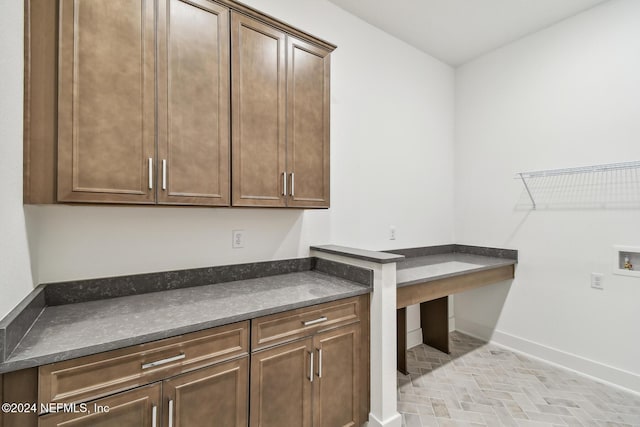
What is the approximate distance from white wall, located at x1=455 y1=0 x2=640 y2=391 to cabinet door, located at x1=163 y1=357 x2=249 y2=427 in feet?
8.91

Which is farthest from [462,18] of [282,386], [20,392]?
[20,392]

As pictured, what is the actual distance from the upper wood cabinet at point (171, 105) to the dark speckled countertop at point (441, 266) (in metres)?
0.87

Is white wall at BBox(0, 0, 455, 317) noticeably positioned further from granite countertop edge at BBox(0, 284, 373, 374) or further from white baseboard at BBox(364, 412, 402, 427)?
white baseboard at BBox(364, 412, 402, 427)

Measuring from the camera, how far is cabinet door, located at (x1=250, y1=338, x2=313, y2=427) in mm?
1290

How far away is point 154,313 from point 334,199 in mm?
1479

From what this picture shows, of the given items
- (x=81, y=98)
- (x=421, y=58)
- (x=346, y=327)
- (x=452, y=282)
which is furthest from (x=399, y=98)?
(x=81, y=98)

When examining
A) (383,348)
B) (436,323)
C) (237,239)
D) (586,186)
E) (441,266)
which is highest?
(586,186)

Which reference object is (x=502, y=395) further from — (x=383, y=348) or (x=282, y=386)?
(x=282, y=386)

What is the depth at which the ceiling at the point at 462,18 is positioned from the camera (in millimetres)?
2277

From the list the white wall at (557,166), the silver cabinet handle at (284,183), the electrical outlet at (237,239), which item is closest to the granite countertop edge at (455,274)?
the white wall at (557,166)

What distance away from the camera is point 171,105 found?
4.48 feet

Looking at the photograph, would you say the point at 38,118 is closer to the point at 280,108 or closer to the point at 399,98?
the point at 280,108

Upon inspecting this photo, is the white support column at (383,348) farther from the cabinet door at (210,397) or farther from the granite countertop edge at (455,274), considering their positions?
the cabinet door at (210,397)

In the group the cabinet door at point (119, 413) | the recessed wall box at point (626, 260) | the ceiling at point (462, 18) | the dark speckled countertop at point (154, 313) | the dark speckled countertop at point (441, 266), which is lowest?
the cabinet door at point (119, 413)
